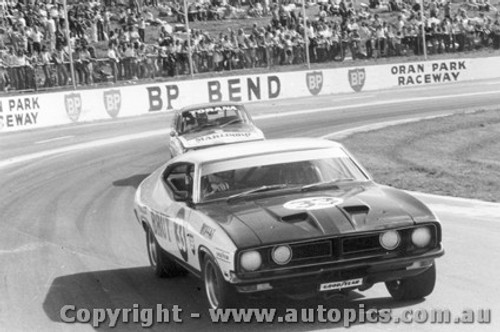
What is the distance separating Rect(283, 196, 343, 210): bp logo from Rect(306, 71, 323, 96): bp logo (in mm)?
27360

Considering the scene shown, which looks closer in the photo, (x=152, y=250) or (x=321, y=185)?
(x=321, y=185)

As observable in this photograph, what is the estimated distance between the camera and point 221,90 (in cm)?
3241

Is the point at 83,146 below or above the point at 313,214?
below

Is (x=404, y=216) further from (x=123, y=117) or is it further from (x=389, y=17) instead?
(x=389, y=17)

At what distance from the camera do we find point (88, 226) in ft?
41.8

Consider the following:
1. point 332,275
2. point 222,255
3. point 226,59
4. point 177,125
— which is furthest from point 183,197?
point 226,59

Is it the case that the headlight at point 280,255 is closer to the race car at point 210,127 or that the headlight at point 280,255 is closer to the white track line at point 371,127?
the race car at point 210,127

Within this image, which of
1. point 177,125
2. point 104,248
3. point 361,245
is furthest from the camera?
point 177,125

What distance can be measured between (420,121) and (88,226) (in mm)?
14261

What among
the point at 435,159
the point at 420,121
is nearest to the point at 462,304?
the point at 435,159

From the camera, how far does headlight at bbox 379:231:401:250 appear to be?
6973 millimetres

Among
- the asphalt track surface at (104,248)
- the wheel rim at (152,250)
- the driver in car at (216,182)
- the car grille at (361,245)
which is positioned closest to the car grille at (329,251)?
the car grille at (361,245)

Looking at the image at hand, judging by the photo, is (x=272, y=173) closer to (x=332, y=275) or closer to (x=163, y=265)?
(x=332, y=275)

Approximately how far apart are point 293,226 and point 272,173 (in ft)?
4.04
